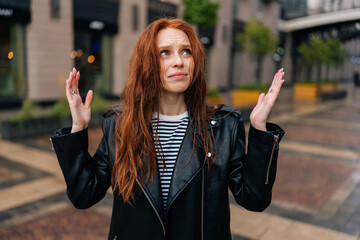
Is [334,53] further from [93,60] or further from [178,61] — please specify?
[178,61]

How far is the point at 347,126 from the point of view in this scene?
12.5 meters

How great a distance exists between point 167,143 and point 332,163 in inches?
261

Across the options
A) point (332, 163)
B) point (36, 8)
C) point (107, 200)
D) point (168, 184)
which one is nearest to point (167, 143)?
point (168, 184)

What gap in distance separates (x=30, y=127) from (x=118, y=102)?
24.1 ft

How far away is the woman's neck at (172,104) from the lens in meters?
1.89

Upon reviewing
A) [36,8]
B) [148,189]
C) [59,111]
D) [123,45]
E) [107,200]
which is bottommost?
[107,200]

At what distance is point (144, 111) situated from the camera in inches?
73.8

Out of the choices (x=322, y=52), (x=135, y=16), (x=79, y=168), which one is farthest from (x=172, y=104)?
(x=322, y=52)

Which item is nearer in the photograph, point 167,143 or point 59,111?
point 167,143

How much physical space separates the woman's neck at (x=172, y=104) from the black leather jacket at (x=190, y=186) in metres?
0.20

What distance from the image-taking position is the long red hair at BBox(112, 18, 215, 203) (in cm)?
176

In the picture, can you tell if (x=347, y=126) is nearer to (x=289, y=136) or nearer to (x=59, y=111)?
(x=289, y=136)

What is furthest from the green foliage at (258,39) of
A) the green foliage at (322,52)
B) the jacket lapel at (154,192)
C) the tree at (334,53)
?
the jacket lapel at (154,192)

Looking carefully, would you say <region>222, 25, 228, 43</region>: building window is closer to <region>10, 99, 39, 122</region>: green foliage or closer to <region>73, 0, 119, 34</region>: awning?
<region>73, 0, 119, 34</region>: awning
